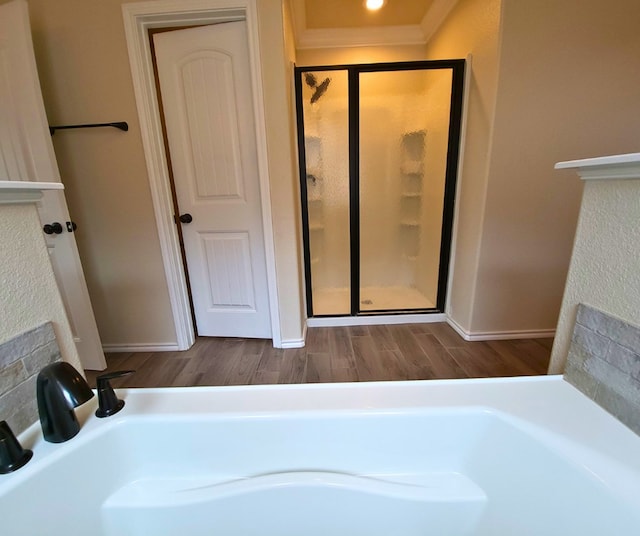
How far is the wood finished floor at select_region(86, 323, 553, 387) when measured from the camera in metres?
1.66

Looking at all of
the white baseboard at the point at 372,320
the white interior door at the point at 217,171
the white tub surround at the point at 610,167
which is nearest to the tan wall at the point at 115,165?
the white interior door at the point at 217,171

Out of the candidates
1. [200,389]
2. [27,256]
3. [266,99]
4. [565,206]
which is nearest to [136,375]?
[200,389]

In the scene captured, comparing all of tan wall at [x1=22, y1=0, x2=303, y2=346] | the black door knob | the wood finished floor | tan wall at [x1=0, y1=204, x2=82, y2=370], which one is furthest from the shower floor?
tan wall at [x1=0, y1=204, x2=82, y2=370]

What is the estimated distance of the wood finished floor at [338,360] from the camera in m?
1.66

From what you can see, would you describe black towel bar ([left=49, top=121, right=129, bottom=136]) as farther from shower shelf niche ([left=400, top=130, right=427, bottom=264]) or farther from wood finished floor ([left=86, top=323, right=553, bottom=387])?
shower shelf niche ([left=400, top=130, right=427, bottom=264])

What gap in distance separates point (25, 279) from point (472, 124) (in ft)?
7.61

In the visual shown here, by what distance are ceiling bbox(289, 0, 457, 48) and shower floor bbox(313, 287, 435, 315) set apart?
84.2 inches

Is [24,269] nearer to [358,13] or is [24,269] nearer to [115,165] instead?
[115,165]

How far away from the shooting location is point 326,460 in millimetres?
699

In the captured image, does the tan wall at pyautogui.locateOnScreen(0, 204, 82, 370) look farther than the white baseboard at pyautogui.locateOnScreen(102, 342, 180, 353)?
No

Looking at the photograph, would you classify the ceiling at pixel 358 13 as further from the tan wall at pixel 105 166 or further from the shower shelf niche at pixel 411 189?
the tan wall at pixel 105 166

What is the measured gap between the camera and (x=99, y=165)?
1688 mm

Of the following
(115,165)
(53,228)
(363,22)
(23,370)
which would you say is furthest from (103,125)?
(363,22)

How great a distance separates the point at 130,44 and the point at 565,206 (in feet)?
9.12
